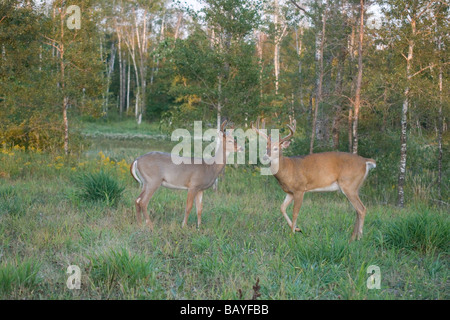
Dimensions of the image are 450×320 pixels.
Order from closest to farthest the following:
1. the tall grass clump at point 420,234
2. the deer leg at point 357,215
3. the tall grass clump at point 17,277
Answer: the tall grass clump at point 17,277 < the tall grass clump at point 420,234 < the deer leg at point 357,215

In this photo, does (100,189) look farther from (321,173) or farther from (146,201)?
(321,173)

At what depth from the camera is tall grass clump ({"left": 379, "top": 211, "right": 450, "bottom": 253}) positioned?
17.7 ft

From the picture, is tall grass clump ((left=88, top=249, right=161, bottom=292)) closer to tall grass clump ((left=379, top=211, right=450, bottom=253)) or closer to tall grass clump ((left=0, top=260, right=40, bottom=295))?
tall grass clump ((left=0, top=260, right=40, bottom=295))

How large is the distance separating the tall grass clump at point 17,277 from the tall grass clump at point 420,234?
4.05 metres

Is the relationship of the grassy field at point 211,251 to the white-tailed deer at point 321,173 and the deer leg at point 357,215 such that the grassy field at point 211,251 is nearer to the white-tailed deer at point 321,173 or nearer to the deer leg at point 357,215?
the deer leg at point 357,215

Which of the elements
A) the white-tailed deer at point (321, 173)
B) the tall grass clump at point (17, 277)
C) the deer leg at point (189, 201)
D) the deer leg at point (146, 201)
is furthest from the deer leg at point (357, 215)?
the tall grass clump at point (17, 277)

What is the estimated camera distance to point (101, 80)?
12.6 metres

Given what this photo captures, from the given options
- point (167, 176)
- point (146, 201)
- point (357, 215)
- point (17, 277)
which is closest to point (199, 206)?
point (167, 176)

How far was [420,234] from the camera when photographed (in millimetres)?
5484

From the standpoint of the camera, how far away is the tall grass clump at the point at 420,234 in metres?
5.41

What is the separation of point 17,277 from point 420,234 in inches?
183
